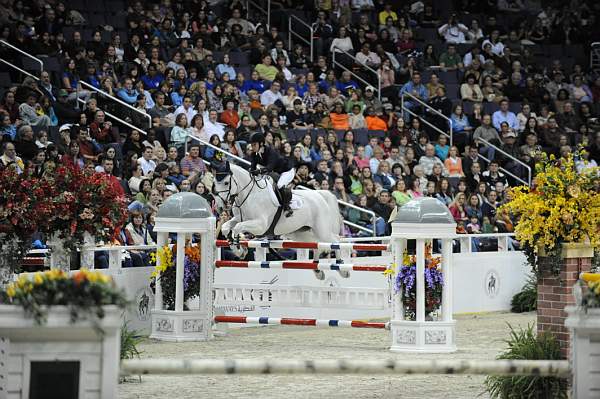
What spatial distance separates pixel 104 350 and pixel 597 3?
88.5ft

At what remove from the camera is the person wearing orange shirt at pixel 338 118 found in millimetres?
24766

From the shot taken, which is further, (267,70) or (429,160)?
(267,70)

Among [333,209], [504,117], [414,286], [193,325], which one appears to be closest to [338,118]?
[504,117]

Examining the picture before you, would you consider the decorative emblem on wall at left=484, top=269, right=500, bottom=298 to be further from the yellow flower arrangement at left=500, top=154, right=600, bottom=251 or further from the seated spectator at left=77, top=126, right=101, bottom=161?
the yellow flower arrangement at left=500, top=154, right=600, bottom=251

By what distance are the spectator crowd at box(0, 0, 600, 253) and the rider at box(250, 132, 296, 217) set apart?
50.4 inches

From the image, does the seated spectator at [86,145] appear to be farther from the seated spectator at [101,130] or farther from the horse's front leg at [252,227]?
the horse's front leg at [252,227]

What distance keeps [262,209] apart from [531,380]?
26.5 feet

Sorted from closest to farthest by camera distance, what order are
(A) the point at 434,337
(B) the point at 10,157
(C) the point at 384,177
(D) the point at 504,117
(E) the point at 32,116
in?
(A) the point at 434,337
(B) the point at 10,157
(E) the point at 32,116
(C) the point at 384,177
(D) the point at 504,117

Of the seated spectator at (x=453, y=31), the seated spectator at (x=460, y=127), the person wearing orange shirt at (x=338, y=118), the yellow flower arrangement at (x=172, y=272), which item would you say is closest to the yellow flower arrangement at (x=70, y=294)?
the yellow flower arrangement at (x=172, y=272)

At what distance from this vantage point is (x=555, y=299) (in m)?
11.5

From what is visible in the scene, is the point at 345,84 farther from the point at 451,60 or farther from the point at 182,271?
the point at 182,271

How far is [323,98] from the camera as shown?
→ 25.0m

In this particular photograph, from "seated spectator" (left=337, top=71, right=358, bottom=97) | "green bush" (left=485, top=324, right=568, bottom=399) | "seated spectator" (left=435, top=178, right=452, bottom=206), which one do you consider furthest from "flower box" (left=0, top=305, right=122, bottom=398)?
"seated spectator" (left=337, top=71, right=358, bottom=97)

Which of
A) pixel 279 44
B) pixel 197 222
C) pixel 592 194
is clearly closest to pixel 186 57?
pixel 279 44
